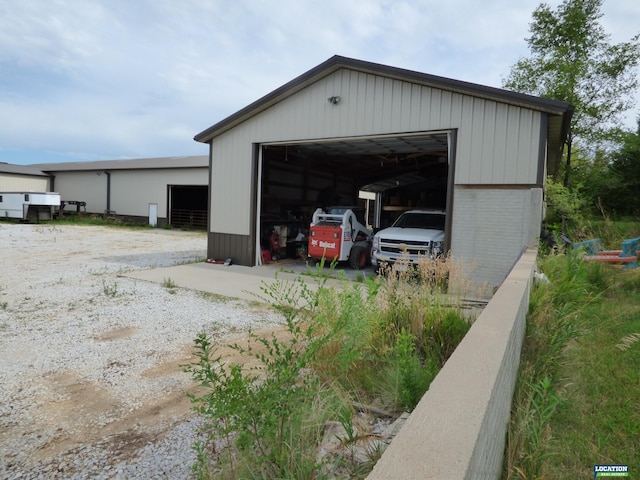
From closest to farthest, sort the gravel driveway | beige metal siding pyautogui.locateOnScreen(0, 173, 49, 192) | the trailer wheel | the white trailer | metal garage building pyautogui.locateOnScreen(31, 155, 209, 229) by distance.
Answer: the gravel driveway
the trailer wheel
the white trailer
metal garage building pyautogui.locateOnScreen(31, 155, 209, 229)
beige metal siding pyautogui.locateOnScreen(0, 173, 49, 192)

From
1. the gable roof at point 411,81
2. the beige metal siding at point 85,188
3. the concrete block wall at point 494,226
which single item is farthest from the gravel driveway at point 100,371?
the beige metal siding at point 85,188

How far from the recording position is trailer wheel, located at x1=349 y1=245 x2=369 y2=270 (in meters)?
11.4

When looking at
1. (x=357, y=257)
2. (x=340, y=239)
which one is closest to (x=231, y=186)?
(x=340, y=239)

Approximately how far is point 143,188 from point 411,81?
22473 mm

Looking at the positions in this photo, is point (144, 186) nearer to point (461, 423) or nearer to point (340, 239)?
point (340, 239)

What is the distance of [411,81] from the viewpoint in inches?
331

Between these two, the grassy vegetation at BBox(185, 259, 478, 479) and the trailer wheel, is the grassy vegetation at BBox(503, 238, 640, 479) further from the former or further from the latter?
the trailer wheel

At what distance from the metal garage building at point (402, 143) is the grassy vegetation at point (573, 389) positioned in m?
1.94

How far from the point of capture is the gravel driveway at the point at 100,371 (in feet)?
8.88

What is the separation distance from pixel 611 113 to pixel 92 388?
33.7 meters

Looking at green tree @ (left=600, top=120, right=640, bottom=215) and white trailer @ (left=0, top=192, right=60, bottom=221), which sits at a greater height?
green tree @ (left=600, top=120, right=640, bottom=215)

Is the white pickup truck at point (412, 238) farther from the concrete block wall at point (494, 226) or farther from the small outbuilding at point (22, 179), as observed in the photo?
the small outbuilding at point (22, 179)

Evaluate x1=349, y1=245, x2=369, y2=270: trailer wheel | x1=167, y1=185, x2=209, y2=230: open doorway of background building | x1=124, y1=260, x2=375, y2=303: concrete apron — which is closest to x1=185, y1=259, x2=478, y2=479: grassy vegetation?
x1=124, y1=260, x2=375, y2=303: concrete apron

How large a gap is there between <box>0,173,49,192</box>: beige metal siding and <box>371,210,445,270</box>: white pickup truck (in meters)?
30.6
